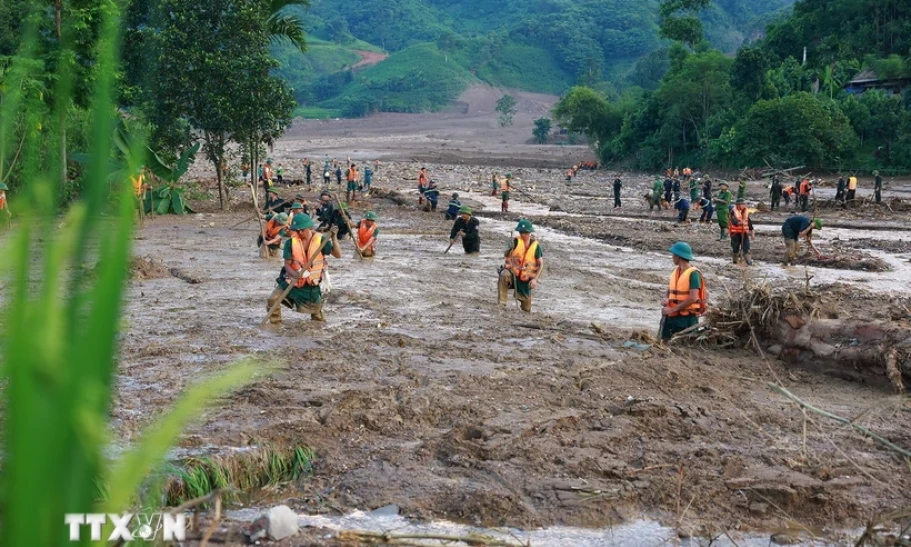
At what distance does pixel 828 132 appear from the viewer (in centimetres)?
4791

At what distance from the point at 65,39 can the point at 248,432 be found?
6519 millimetres

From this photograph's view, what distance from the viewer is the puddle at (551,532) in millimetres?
5836

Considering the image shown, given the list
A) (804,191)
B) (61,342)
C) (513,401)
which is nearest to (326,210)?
(513,401)

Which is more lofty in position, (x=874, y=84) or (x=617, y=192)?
(x=874, y=84)

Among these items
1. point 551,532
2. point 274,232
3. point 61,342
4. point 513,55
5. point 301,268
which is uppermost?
point 513,55

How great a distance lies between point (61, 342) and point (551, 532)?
528 centimetres

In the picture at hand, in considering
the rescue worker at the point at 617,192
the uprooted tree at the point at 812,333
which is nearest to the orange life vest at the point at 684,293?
the uprooted tree at the point at 812,333

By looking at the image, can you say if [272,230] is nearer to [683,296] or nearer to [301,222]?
[301,222]

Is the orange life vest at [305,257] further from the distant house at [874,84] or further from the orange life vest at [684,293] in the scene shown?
the distant house at [874,84]

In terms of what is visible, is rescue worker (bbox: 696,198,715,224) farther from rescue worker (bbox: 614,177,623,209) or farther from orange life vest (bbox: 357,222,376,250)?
orange life vest (bbox: 357,222,376,250)

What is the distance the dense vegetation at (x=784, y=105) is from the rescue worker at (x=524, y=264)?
38.3 metres

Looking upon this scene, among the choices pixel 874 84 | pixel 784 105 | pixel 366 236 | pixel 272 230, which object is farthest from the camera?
pixel 874 84

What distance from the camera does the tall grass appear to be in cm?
100

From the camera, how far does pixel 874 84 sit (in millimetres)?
54938
